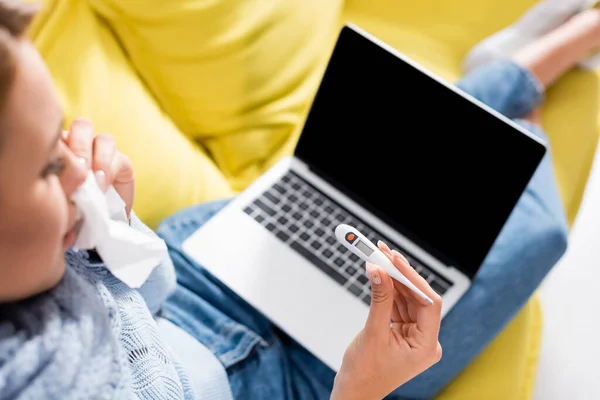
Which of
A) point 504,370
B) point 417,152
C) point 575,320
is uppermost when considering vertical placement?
point 417,152

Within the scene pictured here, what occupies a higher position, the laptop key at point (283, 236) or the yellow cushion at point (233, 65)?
the yellow cushion at point (233, 65)

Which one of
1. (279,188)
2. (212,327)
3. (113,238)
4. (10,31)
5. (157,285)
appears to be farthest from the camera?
(279,188)

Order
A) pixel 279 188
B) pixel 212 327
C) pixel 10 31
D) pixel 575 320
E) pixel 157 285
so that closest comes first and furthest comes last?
pixel 10 31
pixel 157 285
pixel 212 327
pixel 279 188
pixel 575 320

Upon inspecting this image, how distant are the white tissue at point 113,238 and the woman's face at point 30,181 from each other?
1.4 inches

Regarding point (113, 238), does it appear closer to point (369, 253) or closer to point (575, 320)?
point (369, 253)

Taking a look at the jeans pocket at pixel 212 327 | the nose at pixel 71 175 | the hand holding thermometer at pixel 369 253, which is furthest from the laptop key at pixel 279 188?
the nose at pixel 71 175

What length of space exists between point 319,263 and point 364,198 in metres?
0.13

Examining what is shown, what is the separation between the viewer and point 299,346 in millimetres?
851

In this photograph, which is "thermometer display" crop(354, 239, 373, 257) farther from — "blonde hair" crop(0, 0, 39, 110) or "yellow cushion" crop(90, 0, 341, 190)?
"yellow cushion" crop(90, 0, 341, 190)

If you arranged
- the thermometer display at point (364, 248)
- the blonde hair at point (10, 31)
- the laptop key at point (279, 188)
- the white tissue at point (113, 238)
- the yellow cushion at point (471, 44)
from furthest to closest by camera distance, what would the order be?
the yellow cushion at point (471, 44) → the laptop key at point (279, 188) → the thermometer display at point (364, 248) → the white tissue at point (113, 238) → the blonde hair at point (10, 31)

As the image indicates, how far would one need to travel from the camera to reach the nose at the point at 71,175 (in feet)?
1.48

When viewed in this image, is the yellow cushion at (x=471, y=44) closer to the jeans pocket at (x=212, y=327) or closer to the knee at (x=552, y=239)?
the knee at (x=552, y=239)

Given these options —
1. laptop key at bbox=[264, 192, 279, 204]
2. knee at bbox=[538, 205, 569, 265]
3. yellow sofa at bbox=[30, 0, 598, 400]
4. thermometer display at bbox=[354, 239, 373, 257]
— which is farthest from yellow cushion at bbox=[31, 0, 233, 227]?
knee at bbox=[538, 205, 569, 265]

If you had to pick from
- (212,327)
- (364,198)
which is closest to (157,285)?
(212,327)
